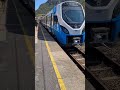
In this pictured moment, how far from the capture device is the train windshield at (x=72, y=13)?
53.3 ft

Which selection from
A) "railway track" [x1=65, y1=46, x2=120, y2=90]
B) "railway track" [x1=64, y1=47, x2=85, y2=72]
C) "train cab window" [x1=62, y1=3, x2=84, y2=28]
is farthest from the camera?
"train cab window" [x1=62, y1=3, x2=84, y2=28]

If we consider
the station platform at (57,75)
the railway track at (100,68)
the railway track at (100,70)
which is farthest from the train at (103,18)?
the station platform at (57,75)

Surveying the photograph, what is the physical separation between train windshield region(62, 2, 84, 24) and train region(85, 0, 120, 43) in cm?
191

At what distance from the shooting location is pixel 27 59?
10297mm

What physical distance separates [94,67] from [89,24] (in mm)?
4400

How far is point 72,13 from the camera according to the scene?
647 inches

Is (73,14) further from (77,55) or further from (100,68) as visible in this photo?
(100,68)

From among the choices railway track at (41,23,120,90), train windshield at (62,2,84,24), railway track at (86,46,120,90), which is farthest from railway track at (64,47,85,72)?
train windshield at (62,2,84,24)

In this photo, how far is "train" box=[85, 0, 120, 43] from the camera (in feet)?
46.0

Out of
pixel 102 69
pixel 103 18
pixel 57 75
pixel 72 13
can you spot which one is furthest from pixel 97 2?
pixel 57 75

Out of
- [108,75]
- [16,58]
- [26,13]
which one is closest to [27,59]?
[16,58]

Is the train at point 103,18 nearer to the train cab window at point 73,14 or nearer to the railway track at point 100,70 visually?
the railway track at point 100,70

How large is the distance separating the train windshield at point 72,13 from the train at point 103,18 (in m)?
1.91

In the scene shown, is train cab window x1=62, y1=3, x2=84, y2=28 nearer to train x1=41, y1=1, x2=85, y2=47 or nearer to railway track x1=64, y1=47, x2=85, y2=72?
train x1=41, y1=1, x2=85, y2=47
